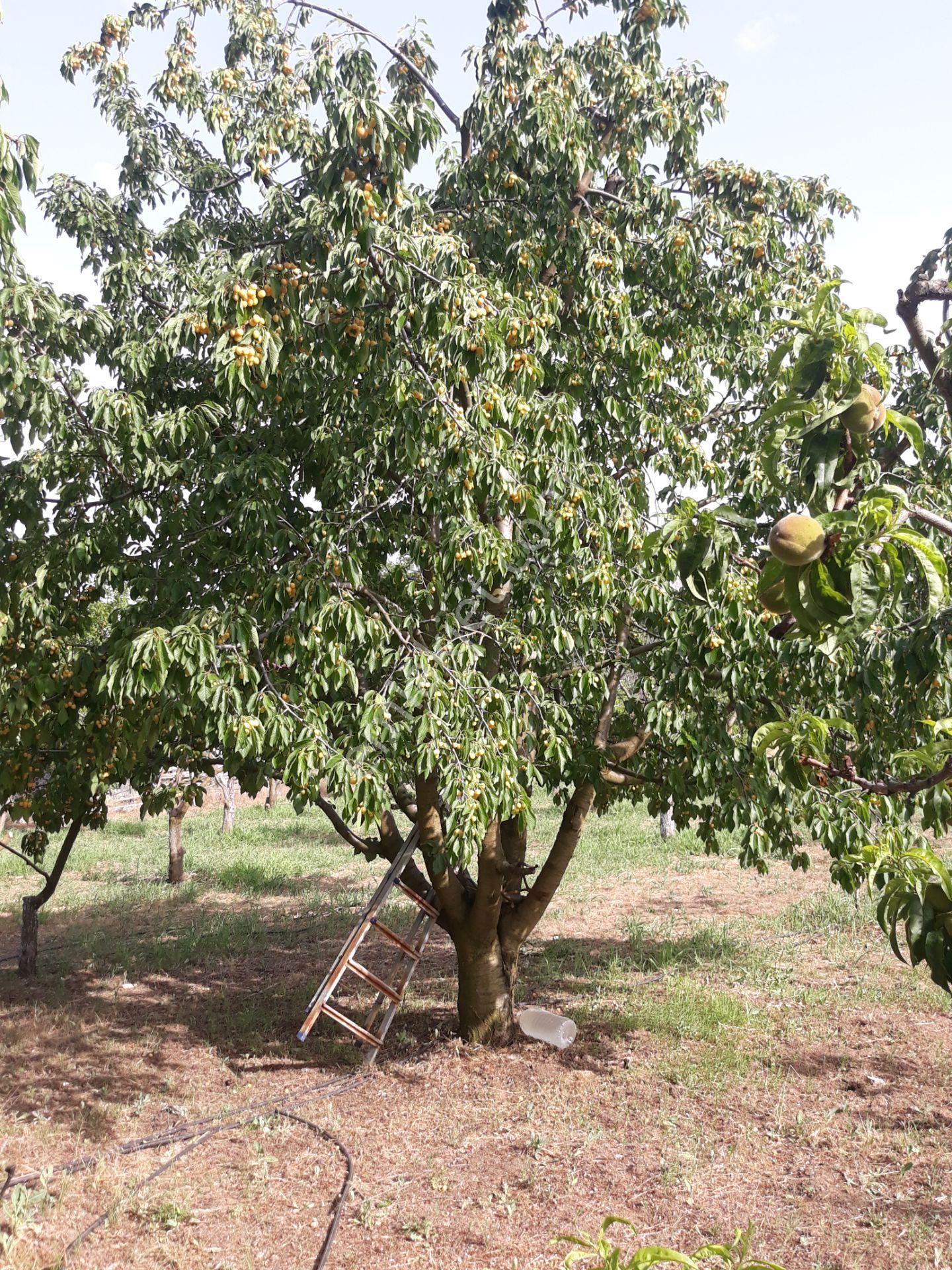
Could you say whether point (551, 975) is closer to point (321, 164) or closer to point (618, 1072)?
point (618, 1072)

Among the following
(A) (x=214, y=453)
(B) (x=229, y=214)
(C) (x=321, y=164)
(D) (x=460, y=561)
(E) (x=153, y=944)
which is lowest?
(E) (x=153, y=944)

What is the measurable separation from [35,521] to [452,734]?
104 inches

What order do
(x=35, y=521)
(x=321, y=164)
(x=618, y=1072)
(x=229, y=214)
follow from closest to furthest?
1. (x=321, y=164)
2. (x=35, y=521)
3. (x=618, y=1072)
4. (x=229, y=214)

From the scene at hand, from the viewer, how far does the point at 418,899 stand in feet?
22.3

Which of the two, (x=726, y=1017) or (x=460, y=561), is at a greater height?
(x=460, y=561)

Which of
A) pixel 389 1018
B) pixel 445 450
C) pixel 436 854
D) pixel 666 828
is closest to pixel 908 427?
pixel 445 450

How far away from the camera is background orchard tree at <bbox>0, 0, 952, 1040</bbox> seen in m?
4.61

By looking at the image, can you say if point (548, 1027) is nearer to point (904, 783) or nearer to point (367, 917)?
point (367, 917)

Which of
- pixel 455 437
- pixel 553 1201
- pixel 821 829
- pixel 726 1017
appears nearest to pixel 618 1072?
pixel 726 1017

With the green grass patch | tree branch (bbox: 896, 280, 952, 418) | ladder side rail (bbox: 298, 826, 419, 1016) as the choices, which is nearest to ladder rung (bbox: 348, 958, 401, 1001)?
ladder side rail (bbox: 298, 826, 419, 1016)

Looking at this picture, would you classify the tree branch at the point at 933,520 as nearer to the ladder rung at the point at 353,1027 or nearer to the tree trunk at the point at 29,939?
the ladder rung at the point at 353,1027

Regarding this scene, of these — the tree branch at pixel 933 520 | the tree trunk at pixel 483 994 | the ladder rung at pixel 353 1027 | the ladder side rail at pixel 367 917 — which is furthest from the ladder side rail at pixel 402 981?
the tree branch at pixel 933 520

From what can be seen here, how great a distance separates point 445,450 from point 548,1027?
13.5ft

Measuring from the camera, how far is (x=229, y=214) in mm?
7016
